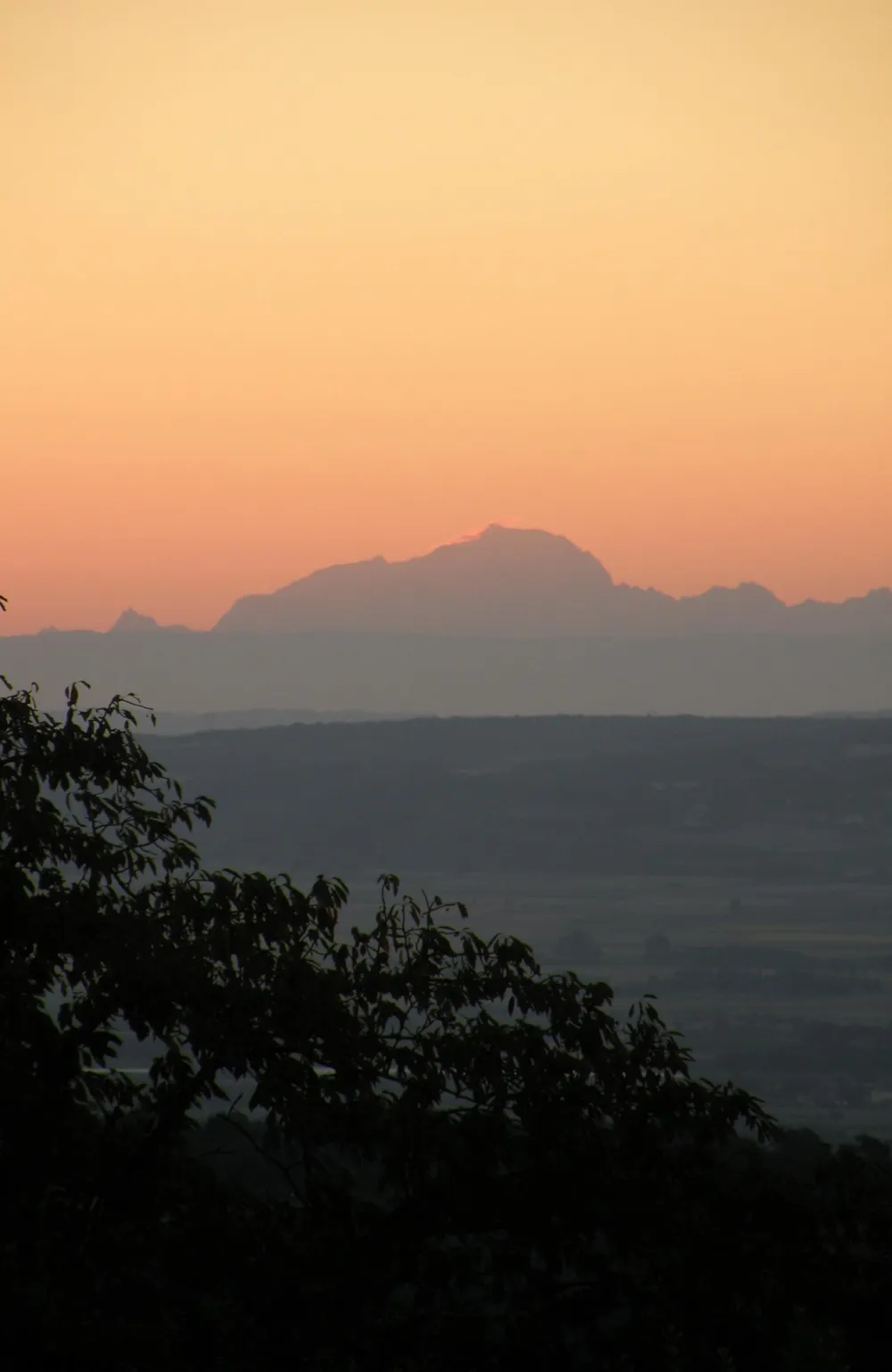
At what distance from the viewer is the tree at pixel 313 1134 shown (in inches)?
599

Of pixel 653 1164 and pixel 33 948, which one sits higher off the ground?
pixel 33 948

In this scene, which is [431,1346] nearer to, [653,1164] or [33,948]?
[653,1164]

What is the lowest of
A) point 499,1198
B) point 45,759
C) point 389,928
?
point 499,1198

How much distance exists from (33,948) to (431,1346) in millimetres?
5069

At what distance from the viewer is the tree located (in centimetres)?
1521

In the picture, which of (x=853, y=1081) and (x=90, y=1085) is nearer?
(x=90, y=1085)

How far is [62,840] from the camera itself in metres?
16.0

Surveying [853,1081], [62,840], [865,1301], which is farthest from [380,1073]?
[853,1081]

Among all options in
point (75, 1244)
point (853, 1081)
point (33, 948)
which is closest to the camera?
point (75, 1244)

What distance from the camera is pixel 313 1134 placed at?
1515 centimetres

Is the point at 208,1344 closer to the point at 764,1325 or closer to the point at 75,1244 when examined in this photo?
the point at 75,1244

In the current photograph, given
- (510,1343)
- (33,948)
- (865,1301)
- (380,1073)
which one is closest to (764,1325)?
(865,1301)

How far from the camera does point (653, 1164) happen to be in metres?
17.1

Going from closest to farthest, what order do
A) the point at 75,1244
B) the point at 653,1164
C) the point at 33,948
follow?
the point at 75,1244
the point at 33,948
the point at 653,1164
